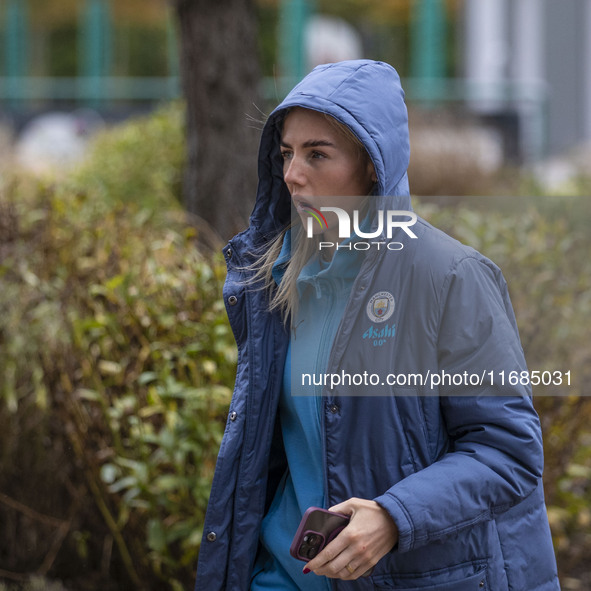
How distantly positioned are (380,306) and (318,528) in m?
0.42

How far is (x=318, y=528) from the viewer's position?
5.28 feet

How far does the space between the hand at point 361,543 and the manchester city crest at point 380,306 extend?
350mm

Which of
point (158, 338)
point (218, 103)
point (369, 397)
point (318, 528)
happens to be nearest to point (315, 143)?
point (369, 397)

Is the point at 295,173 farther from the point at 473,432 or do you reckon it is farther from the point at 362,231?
the point at 473,432

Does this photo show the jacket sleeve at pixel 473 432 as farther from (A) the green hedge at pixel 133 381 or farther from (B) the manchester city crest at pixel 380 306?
(A) the green hedge at pixel 133 381

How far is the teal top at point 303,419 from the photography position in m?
1.85

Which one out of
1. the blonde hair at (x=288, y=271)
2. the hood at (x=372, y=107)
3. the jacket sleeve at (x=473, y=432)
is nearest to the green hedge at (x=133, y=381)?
→ the blonde hair at (x=288, y=271)

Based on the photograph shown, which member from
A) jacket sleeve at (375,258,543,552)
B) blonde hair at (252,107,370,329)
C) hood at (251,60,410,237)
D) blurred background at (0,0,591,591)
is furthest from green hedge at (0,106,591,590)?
jacket sleeve at (375,258,543,552)

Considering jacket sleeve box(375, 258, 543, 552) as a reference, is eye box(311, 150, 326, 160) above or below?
above

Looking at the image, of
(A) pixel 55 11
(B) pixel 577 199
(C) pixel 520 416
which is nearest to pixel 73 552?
(C) pixel 520 416

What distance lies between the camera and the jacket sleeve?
158cm

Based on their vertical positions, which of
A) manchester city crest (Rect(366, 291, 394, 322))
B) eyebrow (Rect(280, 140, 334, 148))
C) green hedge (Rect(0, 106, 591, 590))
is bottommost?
green hedge (Rect(0, 106, 591, 590))

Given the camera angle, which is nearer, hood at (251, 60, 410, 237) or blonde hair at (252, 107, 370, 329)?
hood at (251, 60, 410, 237)

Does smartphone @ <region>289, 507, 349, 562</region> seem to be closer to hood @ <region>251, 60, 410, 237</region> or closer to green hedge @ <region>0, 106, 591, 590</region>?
hood @ <region>251, 60, 410, 237</region>
